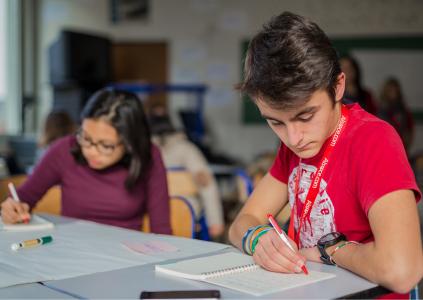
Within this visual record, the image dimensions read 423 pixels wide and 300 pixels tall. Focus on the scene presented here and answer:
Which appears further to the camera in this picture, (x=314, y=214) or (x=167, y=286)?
(x=314, y=214)

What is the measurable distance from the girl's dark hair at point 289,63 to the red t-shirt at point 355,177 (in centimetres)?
12

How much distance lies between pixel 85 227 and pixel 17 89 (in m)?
6.66

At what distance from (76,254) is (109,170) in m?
0.89

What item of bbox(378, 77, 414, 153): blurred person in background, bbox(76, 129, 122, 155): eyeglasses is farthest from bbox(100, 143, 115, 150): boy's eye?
bbox(378, 77, 414, 153): blurred person in background

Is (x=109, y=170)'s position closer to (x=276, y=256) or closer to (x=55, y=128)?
(x=276, y=256)

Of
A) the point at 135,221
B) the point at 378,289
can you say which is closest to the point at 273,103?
the point at 378,289

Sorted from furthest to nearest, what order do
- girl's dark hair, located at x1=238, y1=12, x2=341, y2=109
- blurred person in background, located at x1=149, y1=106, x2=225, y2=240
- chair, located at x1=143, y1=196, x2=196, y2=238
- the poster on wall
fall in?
the poster on wall < blurred person in background, located at x1=149, y1=106, x2=225, y2=240 < chair, located at x1=143, y1=196, x2=196, y2=238 < girl's dark hair, located at x1=238, y1=12, x2=341, y2=109

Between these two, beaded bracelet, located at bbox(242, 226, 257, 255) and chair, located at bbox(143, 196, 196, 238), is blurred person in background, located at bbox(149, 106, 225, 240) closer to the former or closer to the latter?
chair, located at bbox(143, 196, 196, 238)

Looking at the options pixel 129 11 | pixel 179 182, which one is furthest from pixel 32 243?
pixel 129 11

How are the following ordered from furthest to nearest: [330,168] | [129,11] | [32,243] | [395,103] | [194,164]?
[129,11] → [395,103] → [194,164] → [32,243] → [330,168]

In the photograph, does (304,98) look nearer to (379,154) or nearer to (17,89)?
(379,154)

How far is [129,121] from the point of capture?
7.76ft

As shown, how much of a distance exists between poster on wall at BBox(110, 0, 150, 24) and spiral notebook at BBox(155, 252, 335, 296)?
7.02 metres

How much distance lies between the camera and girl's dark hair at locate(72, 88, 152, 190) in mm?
2352
